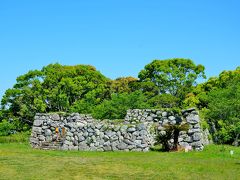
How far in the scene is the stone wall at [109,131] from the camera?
19750 millimetres

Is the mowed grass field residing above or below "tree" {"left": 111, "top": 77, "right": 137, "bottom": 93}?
below

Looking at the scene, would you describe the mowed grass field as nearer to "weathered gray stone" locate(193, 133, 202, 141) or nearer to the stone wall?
"weathered gray stone" locate(193, 133, 202, 141)

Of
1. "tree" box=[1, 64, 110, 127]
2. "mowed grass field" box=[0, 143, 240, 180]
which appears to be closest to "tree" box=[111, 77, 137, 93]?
"tree" box=[1, 64, 110, 127]

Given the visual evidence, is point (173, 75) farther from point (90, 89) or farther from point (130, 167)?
point (130, 167)

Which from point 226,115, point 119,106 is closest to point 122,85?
point 119,106

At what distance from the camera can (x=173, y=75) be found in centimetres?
Answer: 4475

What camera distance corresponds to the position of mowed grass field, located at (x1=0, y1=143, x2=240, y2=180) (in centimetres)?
1208

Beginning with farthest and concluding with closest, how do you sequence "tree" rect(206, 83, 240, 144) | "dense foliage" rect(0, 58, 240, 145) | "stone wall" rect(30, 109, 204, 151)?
"dense foliage" rect(0, 58, 240, 145)
"tree" rect(206, 83, 240, 144)
"stone wall" rect(30, 109, 204, 151)

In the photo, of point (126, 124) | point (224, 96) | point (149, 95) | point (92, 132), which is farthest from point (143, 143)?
point (149, 95)

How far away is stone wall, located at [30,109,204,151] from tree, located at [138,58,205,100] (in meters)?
22.5

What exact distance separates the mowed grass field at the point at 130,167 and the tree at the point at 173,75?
27.0 meters

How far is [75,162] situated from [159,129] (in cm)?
708

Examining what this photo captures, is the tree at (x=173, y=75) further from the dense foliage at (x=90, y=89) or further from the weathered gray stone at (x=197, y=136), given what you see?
the weathered gray stone at (x=197, y=136)

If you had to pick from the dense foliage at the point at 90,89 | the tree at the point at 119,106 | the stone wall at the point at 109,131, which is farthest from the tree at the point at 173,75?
the stone wall at the point at 109,131
